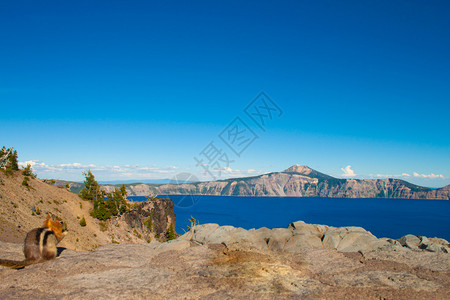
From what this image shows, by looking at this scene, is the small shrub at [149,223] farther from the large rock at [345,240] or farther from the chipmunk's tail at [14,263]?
the chipmunk's tail at [14,263]

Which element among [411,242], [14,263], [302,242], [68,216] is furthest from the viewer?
[68,216]

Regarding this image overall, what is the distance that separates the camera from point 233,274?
15625 millimetres

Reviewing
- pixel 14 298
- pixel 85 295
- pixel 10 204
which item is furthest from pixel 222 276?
pixel 10 204

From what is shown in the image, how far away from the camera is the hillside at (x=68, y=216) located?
52031mm

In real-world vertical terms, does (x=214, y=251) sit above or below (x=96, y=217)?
above

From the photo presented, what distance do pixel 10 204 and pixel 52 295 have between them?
187 feet

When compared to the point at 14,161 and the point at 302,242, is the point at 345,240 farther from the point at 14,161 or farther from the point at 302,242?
the point at 14,161

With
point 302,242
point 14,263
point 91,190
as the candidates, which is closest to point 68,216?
point 91,190

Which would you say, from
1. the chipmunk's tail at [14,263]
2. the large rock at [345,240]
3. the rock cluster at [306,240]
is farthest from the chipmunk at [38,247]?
the large rock at [345,240]

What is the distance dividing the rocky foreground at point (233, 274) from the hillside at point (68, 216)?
30.6 meters

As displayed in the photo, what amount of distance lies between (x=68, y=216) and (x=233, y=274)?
71770 millimetres

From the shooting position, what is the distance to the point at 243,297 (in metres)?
12.5

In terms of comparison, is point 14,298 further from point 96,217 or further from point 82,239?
point 96,217

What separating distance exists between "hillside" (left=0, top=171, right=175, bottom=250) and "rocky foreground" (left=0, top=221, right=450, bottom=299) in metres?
30.6
